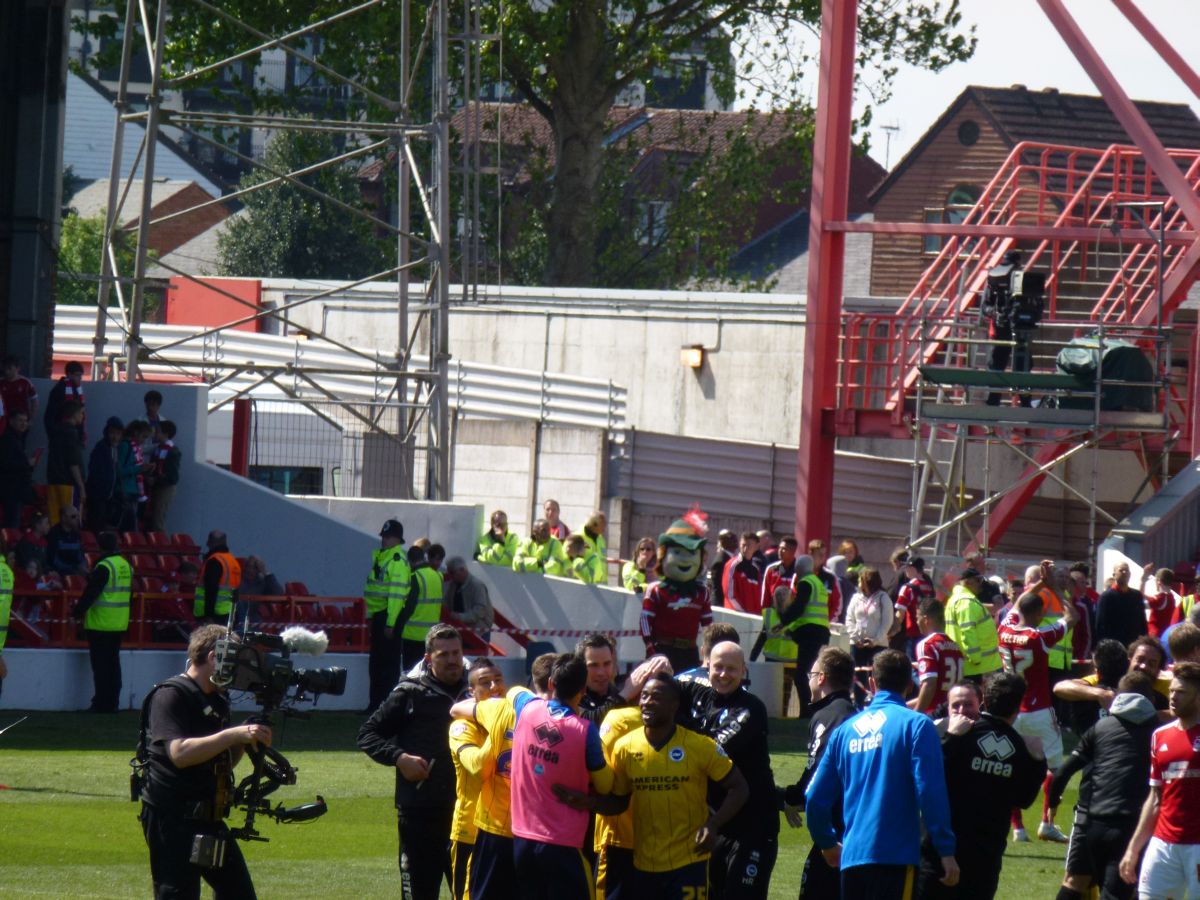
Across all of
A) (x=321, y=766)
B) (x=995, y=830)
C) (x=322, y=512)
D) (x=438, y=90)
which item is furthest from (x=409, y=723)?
(x=438, y=90)

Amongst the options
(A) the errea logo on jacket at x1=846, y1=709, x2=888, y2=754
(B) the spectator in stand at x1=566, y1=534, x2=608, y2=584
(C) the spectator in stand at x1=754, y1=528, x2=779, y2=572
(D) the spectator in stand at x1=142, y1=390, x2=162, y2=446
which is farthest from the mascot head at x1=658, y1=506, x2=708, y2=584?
(A) the errea logo on jacket at x1=846, y1=709, x2=888, y2=754

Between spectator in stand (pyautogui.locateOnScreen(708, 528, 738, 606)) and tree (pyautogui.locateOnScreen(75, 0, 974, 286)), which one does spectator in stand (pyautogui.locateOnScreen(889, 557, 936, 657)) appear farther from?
tree (pyautogui.locateOnScreen(75, 0, 974, 286))

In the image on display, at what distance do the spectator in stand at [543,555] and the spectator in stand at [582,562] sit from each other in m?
0.15

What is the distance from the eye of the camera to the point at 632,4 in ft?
135

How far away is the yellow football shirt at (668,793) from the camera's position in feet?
30.8

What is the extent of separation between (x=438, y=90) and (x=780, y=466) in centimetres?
747

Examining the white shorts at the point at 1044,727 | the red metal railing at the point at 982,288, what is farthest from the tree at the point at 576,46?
the white shorts at the point at 1044,727

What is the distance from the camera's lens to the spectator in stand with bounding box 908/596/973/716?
1575 cm

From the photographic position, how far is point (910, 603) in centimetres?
2067

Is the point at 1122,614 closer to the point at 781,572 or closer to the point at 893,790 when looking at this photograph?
the point at 781,572

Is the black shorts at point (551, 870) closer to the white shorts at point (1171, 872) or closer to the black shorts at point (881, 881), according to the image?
the black shorts at point (881, 881)

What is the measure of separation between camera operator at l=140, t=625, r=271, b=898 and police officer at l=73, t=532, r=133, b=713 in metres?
10.5

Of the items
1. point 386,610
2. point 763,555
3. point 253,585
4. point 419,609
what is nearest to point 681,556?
point 419,609

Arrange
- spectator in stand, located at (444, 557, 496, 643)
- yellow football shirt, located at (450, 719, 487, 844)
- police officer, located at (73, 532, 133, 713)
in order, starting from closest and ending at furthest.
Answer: yellow football shirt, located at (450, 719, 487, 844), police officer, located at (73, 532, 133, 713), spectator in stand, located at (444, 557, 496, 643)
